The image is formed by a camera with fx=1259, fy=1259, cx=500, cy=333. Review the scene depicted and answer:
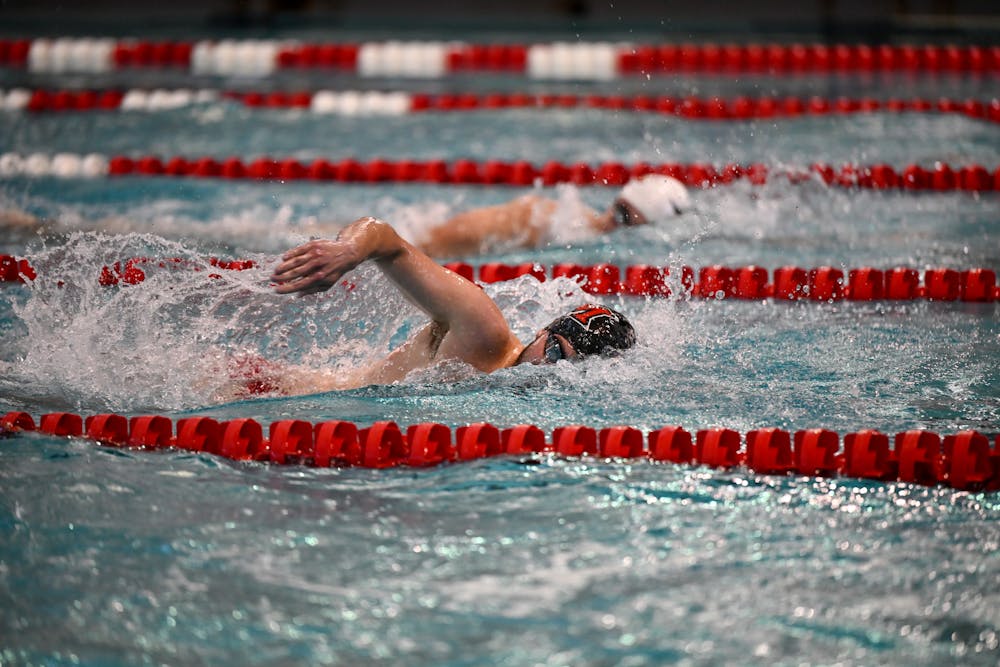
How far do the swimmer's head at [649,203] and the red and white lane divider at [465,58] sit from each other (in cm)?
328

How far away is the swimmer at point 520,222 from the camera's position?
5305mm

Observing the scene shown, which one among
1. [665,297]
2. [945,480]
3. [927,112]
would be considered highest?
[927,112]

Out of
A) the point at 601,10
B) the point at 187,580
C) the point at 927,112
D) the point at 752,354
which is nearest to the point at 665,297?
the point at 752,354

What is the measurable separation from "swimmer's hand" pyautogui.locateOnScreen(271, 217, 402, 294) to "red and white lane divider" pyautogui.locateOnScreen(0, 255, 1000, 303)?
1.65 meters

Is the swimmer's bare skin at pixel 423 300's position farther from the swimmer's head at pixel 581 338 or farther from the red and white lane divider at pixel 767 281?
the red and white lane divider at pixel 767 281

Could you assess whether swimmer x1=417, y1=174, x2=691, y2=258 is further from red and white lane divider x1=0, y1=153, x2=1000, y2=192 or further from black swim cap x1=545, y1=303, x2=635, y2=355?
black swim cap x1=545, y1=303, x2=635, y2=355

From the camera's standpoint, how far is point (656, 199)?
5352 millimetres

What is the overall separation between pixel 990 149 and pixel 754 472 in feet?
13.6

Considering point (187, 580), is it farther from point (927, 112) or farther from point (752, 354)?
point (927, 112)

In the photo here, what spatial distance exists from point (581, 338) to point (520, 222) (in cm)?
204

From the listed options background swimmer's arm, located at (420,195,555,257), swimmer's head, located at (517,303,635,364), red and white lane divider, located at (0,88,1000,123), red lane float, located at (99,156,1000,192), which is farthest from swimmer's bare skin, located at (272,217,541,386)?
red and white lane divider, located at (0,88,1000,123)

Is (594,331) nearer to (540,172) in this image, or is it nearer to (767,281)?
(767,281)

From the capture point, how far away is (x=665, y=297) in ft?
15.7

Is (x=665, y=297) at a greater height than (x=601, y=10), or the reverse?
(x=601, y=10)
